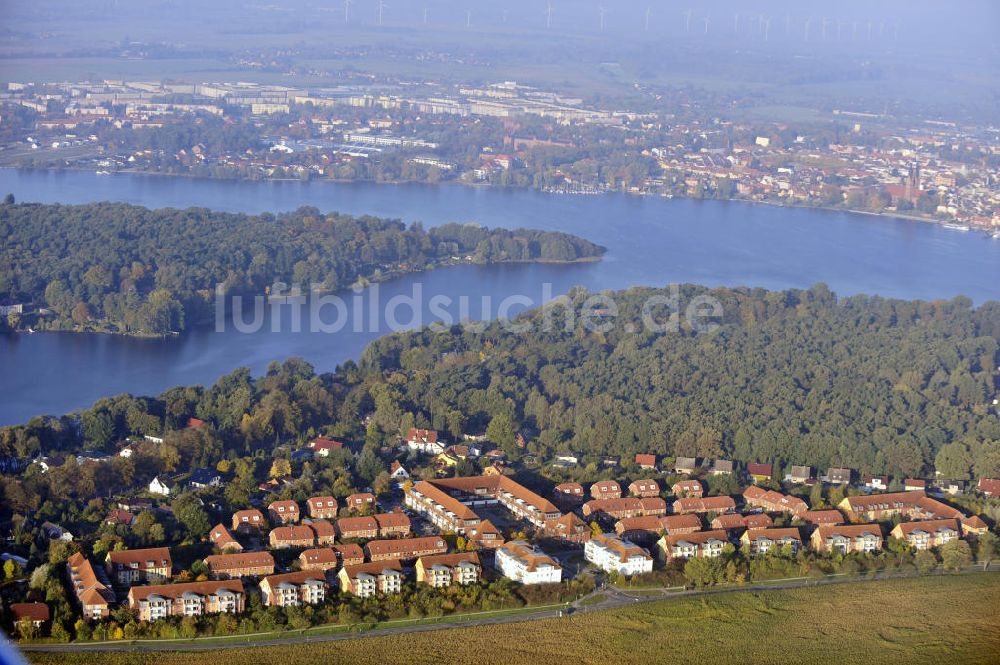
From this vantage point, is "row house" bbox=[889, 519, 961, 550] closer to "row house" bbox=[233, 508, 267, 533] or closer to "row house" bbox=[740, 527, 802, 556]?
"row house" bbox=[740, 527, 802, 556]

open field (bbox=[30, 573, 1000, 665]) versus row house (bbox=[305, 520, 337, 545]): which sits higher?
row house (bbox=[305, 520, 337, 545])

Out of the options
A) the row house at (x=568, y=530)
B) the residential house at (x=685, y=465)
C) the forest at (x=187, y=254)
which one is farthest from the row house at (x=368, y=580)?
the forest at (x=187, y=254)

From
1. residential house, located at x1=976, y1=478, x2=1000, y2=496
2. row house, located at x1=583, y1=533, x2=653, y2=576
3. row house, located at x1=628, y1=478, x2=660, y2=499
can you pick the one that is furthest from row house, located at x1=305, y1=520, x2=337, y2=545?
residential house, located at x1=976, y1=478, x2=1000, y2=496

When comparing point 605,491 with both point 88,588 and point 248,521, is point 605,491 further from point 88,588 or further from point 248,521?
point 88,588

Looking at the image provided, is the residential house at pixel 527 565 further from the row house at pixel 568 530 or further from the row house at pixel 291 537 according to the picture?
the row house at pixel 291 537

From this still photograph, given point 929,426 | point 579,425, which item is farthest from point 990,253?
point 579,425
